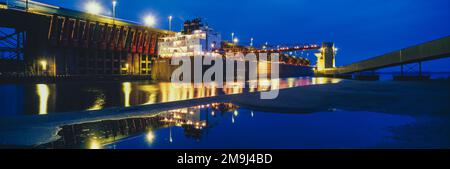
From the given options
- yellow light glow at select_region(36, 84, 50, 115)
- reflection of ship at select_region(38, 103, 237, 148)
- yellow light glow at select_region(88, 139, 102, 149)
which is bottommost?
yellow light glow at select_region(88, 139, 102, 149)

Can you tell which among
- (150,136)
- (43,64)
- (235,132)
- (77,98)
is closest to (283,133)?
(235,132)

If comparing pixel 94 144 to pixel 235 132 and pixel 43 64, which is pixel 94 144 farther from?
pixel 43 64

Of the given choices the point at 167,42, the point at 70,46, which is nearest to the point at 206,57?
the point at 167,42

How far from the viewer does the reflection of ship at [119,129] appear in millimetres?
7727

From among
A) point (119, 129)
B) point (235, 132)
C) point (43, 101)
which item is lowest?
point (235, 132)

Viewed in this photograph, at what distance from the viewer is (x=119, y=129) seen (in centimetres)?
952

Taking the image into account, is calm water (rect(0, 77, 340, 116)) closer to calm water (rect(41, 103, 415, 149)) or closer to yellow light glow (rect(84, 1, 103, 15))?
calm water (rect(41, 103, 415, 149))

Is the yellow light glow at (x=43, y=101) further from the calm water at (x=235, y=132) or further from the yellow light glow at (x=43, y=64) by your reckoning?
the yellow light glow at (x=43, y=64)

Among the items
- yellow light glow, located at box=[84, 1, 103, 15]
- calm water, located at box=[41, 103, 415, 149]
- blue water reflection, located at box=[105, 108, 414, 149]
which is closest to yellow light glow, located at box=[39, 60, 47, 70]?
yellow light glow, located at box=[84, 1, 103, 15]

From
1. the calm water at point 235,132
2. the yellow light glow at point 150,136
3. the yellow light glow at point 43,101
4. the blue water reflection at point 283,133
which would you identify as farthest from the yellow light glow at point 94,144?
the yellow light glow at point 43,101

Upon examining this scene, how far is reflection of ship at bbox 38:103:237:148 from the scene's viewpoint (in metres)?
7.73

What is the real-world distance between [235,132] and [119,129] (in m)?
4.32
